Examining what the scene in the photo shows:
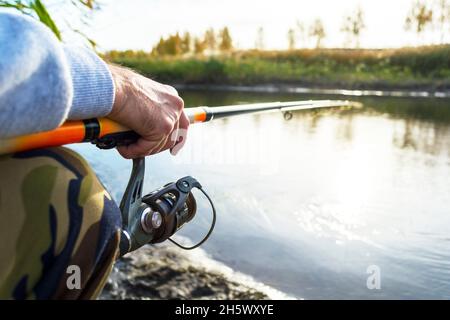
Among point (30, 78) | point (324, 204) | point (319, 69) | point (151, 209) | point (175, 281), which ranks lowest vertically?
point (319, 69)

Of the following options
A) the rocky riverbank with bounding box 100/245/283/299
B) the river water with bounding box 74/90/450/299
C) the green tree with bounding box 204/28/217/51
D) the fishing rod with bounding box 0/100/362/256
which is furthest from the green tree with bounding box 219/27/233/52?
the fishing rod with bounding box 0/100/362/256

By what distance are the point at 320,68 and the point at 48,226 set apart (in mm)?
17383

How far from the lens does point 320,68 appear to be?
56.9 ft

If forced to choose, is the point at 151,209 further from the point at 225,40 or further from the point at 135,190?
the point at 225,40

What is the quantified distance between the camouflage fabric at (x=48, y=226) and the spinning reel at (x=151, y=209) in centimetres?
20

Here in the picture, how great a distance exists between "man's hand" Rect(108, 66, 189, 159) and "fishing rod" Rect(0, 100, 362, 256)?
17 millimetres

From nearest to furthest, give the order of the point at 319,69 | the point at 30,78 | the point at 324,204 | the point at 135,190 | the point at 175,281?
the point at 30,78, the point at 135,190, the point at 175,281, the point at 324,204, the point at 319,69

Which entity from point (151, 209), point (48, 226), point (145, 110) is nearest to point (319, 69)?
point (151, 209)

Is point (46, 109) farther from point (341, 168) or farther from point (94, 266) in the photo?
point (341, 168)

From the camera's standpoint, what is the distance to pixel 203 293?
7.89 ft

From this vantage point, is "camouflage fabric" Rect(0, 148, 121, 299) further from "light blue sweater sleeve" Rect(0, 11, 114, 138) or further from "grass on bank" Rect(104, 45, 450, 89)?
"grass on bank" Rect(104, 45, 450, 89)

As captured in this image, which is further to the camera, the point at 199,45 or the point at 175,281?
the point at 199,45
